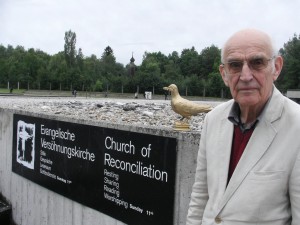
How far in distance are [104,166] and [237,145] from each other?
2.56 meters

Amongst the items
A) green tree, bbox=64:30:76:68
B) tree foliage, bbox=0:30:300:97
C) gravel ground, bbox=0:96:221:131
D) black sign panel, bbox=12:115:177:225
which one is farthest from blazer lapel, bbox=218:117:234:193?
green tree, bbox=64:30:76:68

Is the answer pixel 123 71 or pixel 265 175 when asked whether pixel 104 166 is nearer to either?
pixel 265 175

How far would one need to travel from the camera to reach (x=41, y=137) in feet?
18.3

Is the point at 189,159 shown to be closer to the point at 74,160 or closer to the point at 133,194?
the point at 133,194

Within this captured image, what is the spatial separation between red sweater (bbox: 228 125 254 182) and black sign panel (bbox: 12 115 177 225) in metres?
1.44

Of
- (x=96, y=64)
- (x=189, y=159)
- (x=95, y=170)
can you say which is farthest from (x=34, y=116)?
(x=96, y=64)

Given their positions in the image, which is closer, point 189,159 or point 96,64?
point 189,159

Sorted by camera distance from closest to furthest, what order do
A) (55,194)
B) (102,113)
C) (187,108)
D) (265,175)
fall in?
(265,175)
(187,108)
(55,194)
(102,113)

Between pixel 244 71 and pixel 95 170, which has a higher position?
pixel 244 71

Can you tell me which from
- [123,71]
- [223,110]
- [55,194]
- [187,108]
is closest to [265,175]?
[223,110]

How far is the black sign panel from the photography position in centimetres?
351

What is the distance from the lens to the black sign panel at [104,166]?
3.51m

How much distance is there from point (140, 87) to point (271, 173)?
59.0m

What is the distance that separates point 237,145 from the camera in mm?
1940
